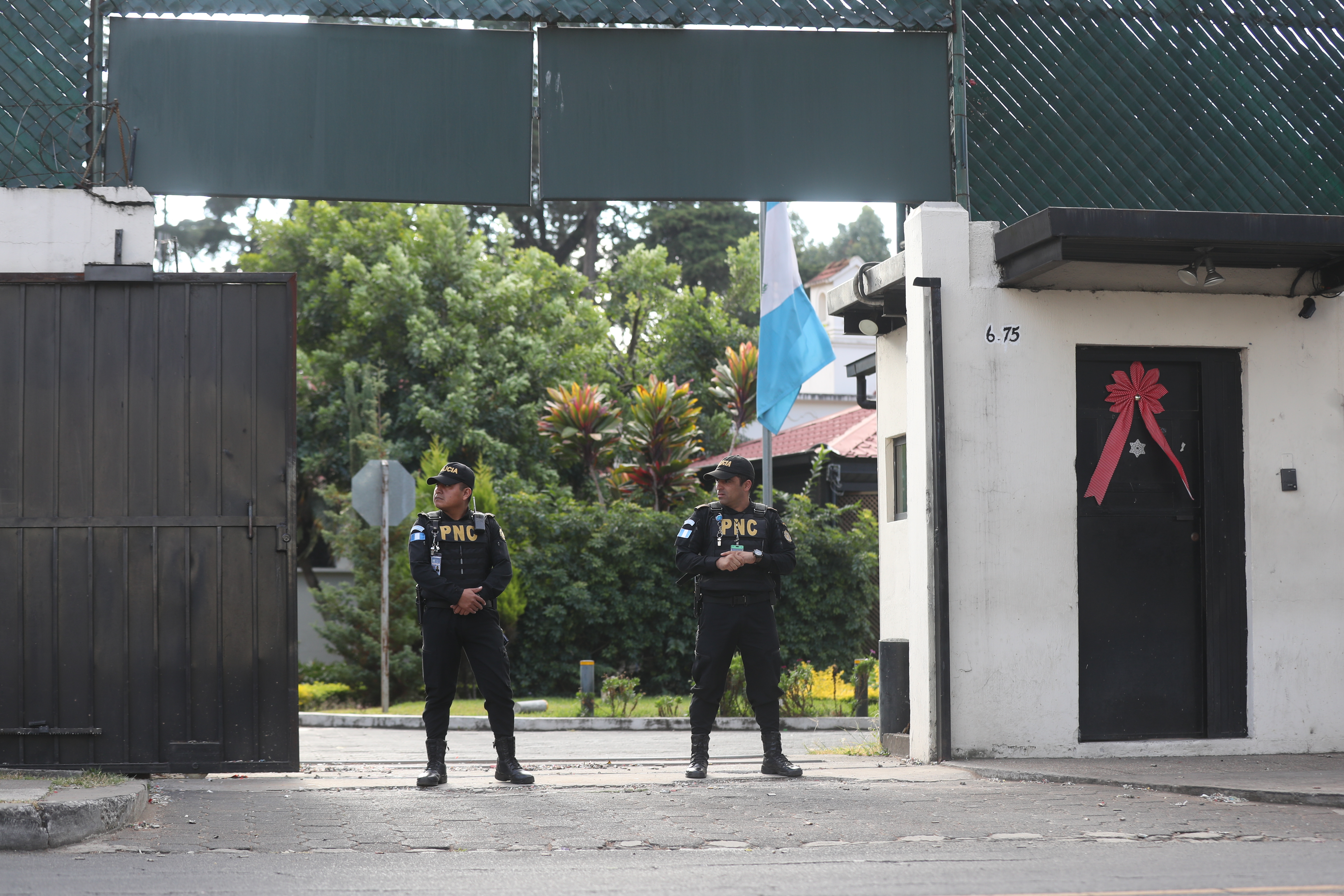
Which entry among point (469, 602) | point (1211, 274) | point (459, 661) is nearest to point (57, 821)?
point (469, 602)

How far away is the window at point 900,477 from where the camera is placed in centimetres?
1126

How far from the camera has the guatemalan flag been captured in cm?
1622

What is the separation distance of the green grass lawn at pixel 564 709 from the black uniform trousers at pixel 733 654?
7.13 m

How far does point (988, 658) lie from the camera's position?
9.28m

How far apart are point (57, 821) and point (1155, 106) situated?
8624 mm

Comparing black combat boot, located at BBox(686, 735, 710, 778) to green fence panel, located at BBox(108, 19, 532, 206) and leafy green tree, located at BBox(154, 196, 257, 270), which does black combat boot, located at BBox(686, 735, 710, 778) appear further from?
leafy green tree, located at BBox(154, 196, 257, 270)

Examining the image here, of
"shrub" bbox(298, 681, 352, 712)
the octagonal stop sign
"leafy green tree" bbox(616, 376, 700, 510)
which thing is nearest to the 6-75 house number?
the octagonal stop sign

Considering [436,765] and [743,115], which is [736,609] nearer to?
[436,765]

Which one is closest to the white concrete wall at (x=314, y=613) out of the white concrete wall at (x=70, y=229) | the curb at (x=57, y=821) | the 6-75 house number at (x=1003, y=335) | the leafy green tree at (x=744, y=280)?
the leafy green tree at (x=744, y=280)

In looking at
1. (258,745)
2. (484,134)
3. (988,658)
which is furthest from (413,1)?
(988,658)

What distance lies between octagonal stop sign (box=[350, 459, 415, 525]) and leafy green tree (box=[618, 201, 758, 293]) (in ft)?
89.8

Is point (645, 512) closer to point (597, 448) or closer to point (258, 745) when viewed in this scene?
point (597, 448)

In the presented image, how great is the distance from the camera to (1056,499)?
9.46 meters

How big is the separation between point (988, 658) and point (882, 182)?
11.2 feet
